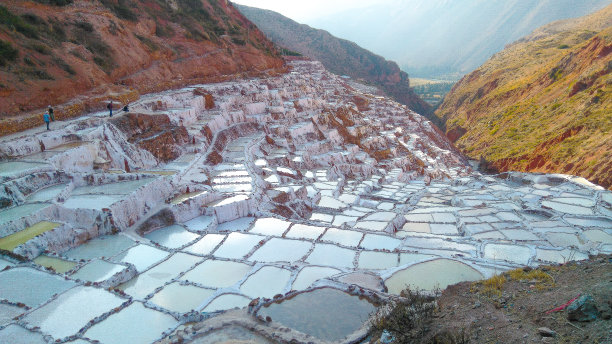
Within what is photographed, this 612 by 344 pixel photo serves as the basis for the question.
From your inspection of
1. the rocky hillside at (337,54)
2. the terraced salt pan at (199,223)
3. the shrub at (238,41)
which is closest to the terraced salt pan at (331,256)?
the terraced salt pan at (199,223)

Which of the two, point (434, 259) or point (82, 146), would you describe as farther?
point (82, 146)

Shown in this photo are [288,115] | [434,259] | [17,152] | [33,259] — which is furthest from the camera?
[288,115]

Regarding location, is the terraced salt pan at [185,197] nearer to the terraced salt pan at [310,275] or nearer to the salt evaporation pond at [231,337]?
the terraced salt pan at [310,275]

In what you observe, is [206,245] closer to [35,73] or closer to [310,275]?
[310,275]

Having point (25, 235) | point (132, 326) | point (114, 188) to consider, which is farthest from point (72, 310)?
point (114, 188)

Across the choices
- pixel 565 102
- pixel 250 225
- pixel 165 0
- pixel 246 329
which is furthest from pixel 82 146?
pixel 565 102

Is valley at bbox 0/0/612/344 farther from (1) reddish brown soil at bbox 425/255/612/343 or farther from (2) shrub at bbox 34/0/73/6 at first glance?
(2) shrub at bbox 34/0/73/6

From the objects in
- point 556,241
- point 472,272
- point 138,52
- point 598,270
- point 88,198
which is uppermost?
point 138,52

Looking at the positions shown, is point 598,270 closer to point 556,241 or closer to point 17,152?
point 556,241
